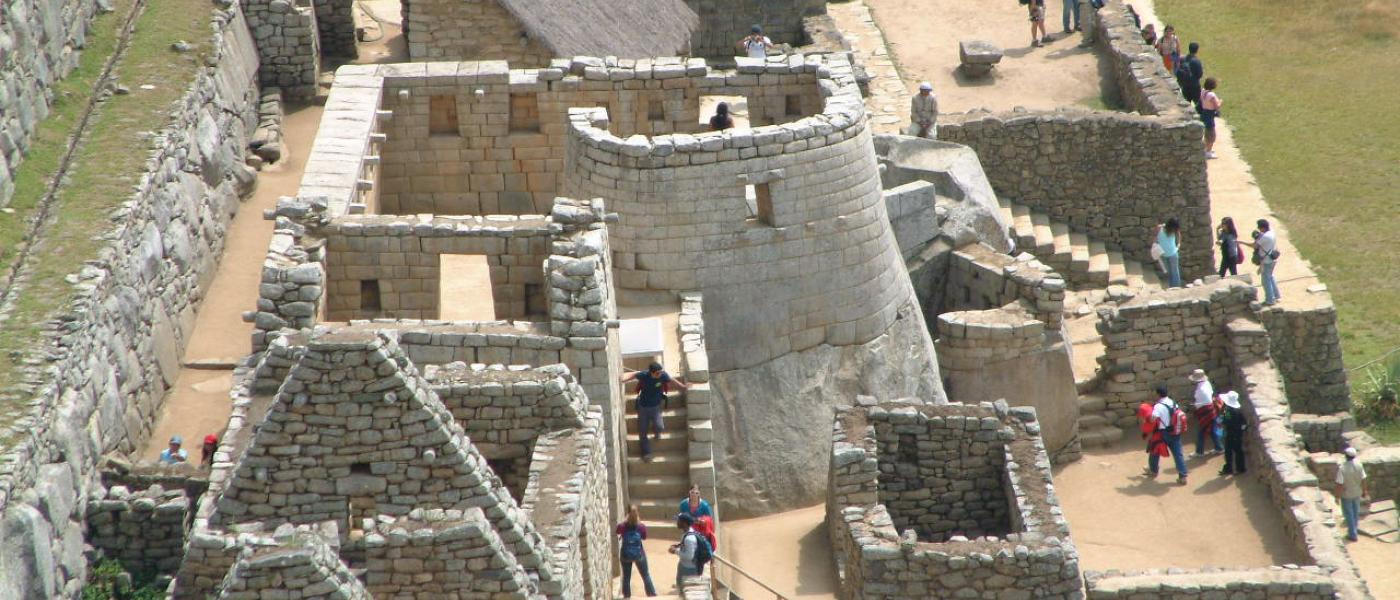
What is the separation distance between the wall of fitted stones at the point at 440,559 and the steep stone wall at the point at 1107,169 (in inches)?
786

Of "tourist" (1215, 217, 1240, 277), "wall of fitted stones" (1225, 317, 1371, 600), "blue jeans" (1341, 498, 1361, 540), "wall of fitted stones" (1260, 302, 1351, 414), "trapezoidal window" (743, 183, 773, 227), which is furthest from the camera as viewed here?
"tourist" (1215, 217, 1240, 277)

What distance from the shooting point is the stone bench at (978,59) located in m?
45.0

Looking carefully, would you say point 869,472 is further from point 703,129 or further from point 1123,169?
point 1123,169

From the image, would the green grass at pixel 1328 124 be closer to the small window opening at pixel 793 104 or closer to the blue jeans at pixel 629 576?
the small window opening at pixel 793 104

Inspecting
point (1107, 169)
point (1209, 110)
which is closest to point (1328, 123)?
point (1209, 110)

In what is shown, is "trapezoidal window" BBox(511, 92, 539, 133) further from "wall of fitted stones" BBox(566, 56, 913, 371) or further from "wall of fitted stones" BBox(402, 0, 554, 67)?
"wall of fitted stones" BBox(402, 0, 554, 67)

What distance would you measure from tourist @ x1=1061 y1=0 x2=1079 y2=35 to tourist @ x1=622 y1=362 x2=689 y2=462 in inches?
781

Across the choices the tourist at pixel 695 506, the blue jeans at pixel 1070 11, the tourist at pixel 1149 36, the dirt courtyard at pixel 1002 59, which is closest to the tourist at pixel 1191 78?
the tourist at pixel 1149 36

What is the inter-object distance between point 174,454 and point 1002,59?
2084 cm

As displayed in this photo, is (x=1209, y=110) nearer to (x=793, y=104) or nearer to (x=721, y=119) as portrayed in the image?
(x=793, y=104)

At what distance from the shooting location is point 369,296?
2844cm

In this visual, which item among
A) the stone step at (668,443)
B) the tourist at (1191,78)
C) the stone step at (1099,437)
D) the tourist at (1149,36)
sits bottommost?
the stone step at (1099,437)

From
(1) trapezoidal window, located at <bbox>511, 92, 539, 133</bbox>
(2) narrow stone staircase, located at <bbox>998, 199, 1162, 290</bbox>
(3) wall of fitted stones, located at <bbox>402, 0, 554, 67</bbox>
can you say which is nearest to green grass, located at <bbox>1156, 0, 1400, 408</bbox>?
(2) narrow stone staircase, located at <bbox>998, 199, 1162, 290</bbox>

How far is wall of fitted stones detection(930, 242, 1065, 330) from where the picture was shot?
113 ft
